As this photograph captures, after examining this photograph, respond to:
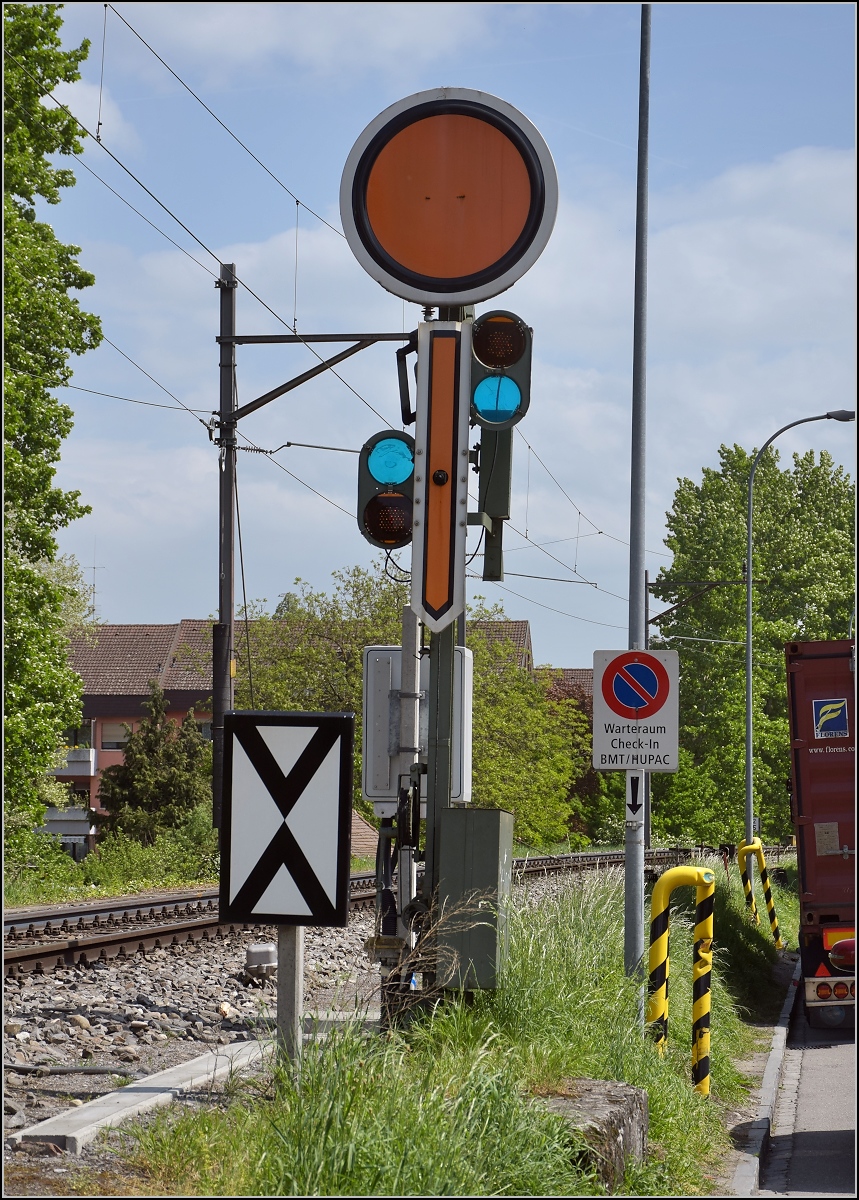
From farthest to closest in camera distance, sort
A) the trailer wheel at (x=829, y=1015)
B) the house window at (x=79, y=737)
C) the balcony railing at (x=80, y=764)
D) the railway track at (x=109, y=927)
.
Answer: the house window at (x=79, y=737) < the balcony railing at (x=80, y=764) < the trailer wheel at (x=829, y=1015) < the railway track at (x=109, y=927)

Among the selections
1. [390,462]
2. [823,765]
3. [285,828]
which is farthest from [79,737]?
[285,828]

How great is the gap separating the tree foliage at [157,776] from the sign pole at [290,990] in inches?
1562

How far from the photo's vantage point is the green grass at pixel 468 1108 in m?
4.59

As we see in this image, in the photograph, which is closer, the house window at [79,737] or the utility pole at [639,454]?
the utility pole at [639,454]

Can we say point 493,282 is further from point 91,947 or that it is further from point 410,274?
point 91,947

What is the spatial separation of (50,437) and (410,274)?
18.1 metres

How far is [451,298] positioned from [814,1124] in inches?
254

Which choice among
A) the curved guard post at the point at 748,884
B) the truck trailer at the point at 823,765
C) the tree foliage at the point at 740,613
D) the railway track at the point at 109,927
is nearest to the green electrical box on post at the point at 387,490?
the railway track at the point at 109,927

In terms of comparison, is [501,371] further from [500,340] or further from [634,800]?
[634,800]

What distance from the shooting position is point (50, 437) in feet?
77.0

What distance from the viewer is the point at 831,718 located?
14.3 metres

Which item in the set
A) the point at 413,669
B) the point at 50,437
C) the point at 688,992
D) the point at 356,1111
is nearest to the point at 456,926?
the point at 356,1111

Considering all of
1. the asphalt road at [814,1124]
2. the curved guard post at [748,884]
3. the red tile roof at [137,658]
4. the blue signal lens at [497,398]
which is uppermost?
the red tile roof at [137,658]

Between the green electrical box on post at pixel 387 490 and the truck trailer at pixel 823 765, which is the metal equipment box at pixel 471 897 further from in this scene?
the truck trailer at pixel 823 765
